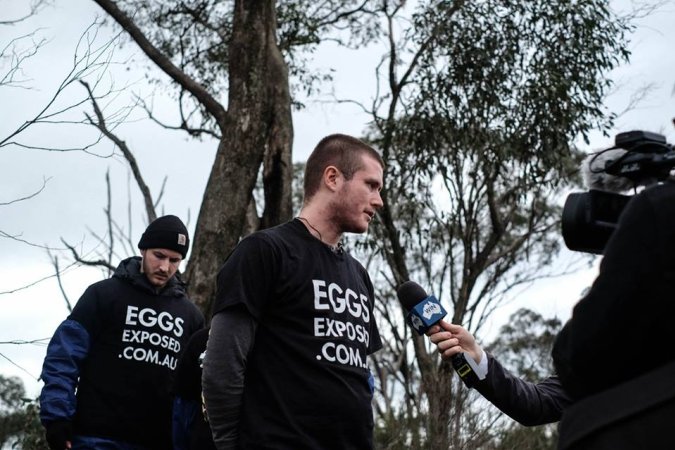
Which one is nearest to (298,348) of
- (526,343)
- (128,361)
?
(128,361)

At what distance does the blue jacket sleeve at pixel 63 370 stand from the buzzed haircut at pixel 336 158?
1.66m

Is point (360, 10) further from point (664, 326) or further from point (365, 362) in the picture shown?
point (664, 326)

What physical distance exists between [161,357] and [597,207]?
3.16 metres

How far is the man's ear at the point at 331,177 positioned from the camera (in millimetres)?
3611

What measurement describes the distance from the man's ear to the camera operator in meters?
1.82

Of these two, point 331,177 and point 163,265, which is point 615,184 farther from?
point 163,265

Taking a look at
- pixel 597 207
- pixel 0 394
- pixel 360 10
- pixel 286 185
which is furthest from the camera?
pixel 0 394

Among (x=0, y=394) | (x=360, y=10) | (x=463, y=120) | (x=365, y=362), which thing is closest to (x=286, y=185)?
(x=463, y=120)

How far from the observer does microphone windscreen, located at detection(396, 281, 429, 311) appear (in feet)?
10.8

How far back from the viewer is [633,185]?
7.02 feet

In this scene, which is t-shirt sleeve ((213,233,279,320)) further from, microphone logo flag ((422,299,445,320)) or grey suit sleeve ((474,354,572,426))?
grey suit sleeve ((474,354,572,426))

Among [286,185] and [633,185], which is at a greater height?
[286,185]

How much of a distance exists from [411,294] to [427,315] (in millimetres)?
237

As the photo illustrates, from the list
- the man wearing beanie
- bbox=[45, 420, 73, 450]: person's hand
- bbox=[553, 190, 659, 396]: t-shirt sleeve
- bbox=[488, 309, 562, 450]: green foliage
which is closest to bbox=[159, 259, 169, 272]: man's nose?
the man wearing beanie
